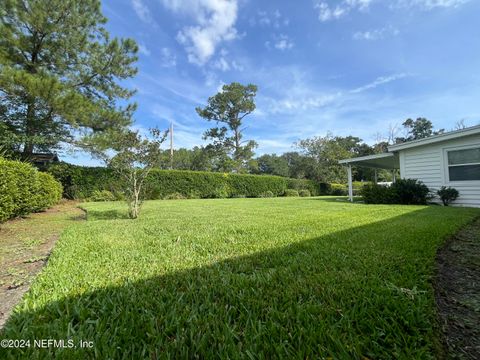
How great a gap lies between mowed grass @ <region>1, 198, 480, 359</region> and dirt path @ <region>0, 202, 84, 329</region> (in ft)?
0.53

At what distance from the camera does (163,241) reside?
143 inches

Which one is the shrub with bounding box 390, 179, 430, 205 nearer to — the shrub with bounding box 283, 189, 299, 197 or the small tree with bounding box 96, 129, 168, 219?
the small tree with bounding box 96, 129, 168, 219

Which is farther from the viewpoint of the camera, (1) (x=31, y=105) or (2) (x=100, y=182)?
(2) (x=100, y=182)

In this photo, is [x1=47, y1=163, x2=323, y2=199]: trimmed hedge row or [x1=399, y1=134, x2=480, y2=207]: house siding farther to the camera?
[x1=47, y1=163, x2=323, y2=199]: trimmed hedge row

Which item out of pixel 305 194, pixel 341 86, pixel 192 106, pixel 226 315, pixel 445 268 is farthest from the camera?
pixel 192 106

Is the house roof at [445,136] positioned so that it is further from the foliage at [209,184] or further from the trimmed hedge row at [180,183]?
the foliage at [209,184]

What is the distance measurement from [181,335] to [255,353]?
0.43m

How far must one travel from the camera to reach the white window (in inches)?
335

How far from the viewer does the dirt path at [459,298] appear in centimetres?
127

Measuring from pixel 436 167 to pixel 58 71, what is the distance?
65.0 ft

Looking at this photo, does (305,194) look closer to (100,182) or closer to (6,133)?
(100,182)

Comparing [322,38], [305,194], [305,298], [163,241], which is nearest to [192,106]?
[305,194]

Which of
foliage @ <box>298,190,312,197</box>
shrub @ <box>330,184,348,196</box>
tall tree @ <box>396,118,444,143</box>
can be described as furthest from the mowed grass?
tall tree @ <box>396,118,444,143</box>

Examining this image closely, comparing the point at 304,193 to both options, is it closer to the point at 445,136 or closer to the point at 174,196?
the point at 174,196
